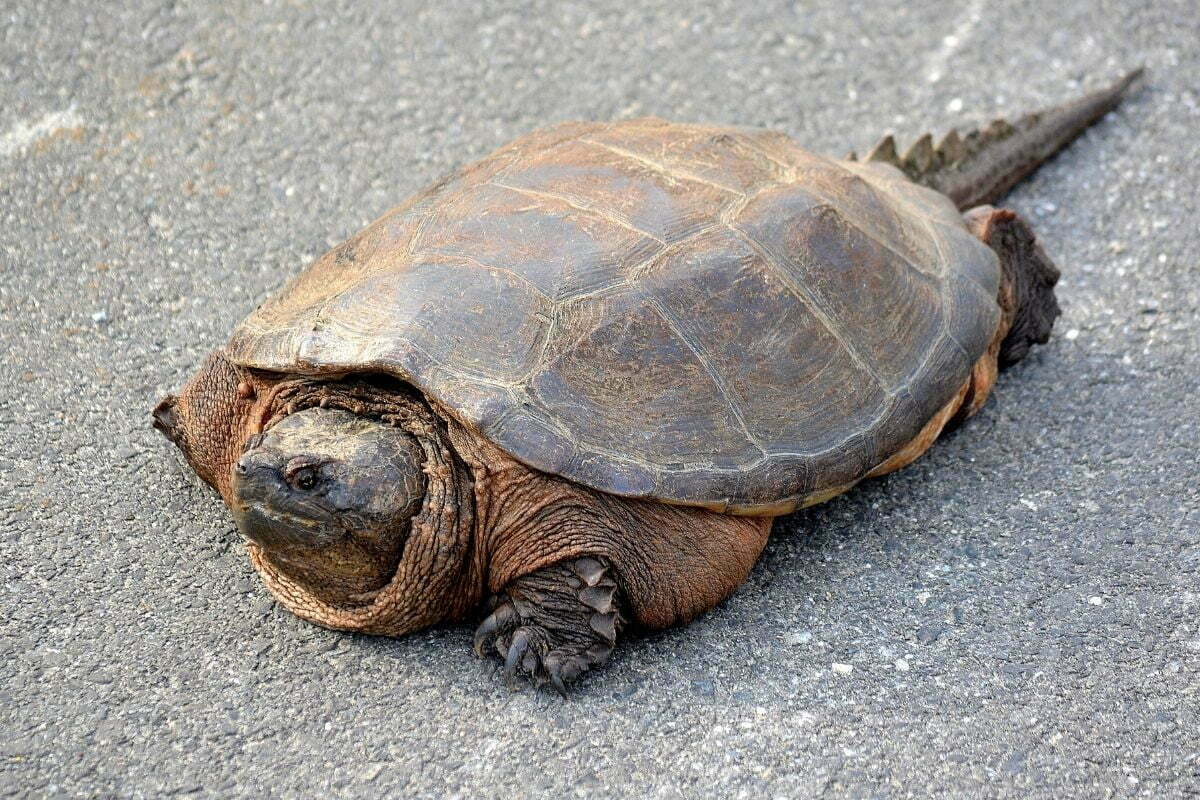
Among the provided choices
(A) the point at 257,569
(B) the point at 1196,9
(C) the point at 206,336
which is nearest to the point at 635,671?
(A) the point at 257,569

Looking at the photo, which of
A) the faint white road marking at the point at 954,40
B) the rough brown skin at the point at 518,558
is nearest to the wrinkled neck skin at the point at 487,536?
the rough brown skin at the point at 518,558

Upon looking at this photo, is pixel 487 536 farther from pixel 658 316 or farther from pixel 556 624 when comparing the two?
pixel 658 316

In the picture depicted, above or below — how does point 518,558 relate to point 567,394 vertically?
below

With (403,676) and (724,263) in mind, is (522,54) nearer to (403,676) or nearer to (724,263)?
(724,263)

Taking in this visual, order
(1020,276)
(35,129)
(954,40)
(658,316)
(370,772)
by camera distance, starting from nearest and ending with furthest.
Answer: (370,772)
(658,316)
(1020,276)
(35,129)
(954,40)

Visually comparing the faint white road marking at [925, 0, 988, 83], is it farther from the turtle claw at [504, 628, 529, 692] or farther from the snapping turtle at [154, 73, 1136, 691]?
the turtle claw at [504, 628, 529, 692]

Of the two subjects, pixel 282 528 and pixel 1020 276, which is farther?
pixel 1020 276

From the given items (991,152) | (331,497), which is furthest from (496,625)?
(991,152)
